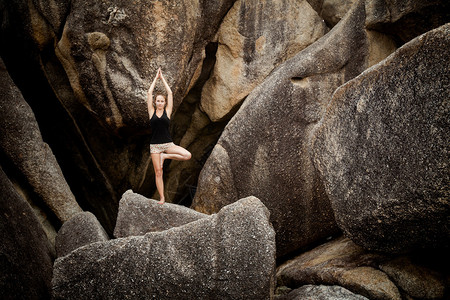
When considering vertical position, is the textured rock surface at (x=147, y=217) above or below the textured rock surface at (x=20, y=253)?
below

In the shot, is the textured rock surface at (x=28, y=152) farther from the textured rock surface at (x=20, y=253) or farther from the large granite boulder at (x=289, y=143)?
the large granite boulder at (x=289, y=143)

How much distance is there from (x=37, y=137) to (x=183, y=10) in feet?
11.5

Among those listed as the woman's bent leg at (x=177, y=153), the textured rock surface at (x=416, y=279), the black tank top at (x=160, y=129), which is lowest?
the textured rock surface at (x=416, y=279)

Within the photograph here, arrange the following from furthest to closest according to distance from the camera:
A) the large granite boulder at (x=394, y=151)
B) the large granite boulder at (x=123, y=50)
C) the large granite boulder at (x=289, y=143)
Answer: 1. the large granite boulder at (x=123, y=50)
2. the large granite boulder at (x=289, y=143)
3. the large granite boulder at (x=394, y=151)

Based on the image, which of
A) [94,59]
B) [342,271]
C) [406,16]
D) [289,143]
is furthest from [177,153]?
[406,16]

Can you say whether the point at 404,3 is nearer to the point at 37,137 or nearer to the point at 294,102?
the point at 294,102

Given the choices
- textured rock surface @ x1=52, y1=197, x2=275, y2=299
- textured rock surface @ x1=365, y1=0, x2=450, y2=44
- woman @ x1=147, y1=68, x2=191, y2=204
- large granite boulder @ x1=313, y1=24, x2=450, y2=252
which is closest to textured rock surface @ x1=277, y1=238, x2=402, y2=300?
large granite boulder @ x1=313, y1=24, x2=450, y2=252

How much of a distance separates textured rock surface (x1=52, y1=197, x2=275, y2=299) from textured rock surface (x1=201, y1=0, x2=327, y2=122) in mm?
4392

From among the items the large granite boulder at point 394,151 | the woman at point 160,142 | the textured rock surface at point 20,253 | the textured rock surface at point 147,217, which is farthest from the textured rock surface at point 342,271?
the textured rock surface at point 20,253

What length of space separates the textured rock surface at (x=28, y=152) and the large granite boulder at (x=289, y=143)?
2.46 m

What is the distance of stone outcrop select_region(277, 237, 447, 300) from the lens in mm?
2834

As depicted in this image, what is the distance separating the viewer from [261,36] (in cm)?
671

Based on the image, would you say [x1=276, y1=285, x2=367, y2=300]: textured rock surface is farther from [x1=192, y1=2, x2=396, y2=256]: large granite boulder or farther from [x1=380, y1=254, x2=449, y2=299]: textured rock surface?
[x1=192, y1=2, x2=396, y2=256]: large granite boulder

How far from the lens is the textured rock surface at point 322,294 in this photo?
2.83 m
